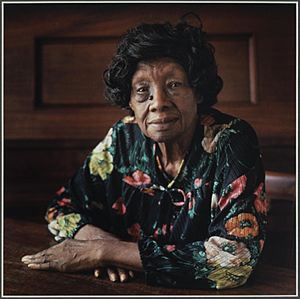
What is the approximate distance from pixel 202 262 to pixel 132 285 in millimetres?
136

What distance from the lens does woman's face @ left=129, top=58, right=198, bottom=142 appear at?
895mm

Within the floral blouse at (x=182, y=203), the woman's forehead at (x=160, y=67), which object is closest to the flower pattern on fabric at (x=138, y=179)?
the floral blouse at (x=182, y=203)

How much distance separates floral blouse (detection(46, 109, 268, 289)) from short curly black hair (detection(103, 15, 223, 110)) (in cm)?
6

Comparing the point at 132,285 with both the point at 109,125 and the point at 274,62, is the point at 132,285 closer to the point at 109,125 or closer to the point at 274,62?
the point at 109,125

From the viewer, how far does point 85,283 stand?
89cm

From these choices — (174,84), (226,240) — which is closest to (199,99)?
(174,84)

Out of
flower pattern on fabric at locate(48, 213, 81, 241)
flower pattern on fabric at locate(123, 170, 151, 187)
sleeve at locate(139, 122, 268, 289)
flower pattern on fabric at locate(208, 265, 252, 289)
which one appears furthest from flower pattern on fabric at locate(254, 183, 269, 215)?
flower pattern on fabric at locate(48, 213, 81, 241)

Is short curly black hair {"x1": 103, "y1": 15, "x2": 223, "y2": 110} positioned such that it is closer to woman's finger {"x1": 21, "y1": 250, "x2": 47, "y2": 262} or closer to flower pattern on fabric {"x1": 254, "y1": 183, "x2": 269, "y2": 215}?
flower pattern on fabric {"x1": 254, "y1": 183, "x2": 269, "y2": 215}

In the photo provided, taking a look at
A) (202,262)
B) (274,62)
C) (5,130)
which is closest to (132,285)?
(202,262)

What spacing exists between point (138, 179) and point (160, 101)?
0.18 meters

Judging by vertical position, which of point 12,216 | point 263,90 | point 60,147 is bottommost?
point 12,216

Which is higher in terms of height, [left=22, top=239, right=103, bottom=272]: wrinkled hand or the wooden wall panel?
the wooden wall panel

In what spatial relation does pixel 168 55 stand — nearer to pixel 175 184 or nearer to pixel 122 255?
pixel 175 184

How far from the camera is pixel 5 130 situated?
3.33ft
